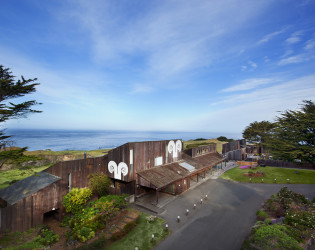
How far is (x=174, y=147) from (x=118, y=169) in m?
10.5

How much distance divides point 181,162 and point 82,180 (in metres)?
16.2

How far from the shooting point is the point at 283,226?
12.0 meters

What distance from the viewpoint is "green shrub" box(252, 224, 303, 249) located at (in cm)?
971

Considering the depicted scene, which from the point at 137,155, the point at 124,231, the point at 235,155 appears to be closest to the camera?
the point at 124,231

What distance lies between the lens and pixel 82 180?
63.9 ft

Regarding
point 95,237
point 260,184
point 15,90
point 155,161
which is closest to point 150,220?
point 95,237

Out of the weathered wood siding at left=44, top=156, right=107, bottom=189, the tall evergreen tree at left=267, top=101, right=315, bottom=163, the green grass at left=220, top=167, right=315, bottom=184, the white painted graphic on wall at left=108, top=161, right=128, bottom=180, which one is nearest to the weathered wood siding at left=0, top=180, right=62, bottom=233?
the weathered wood siding at left=44, top=156, right=107, bottom=189

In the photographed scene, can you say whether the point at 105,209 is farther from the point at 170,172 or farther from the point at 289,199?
the point at 289,199

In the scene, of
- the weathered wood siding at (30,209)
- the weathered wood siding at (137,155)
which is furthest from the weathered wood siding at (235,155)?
the weathered wood siding at (30,209)

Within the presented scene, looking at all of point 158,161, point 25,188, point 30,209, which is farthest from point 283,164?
point 25,188

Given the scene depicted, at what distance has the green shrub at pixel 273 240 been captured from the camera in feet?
31.9

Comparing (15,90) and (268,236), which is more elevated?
(15,90)

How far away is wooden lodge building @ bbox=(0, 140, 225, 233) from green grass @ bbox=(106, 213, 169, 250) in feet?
12.1

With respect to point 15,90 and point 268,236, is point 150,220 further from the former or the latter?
point 15,90
